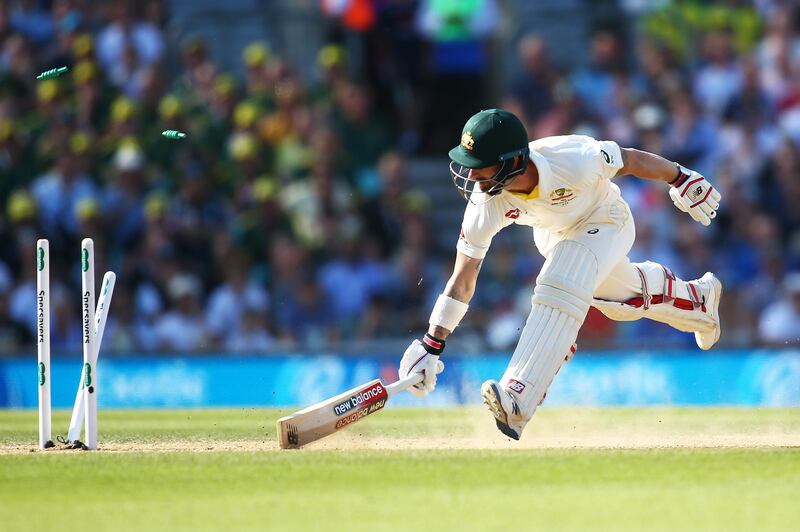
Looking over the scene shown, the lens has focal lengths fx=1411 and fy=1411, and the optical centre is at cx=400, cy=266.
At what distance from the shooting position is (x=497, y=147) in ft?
21.6

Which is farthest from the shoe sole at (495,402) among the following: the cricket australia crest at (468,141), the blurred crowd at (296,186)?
the blurred crowd at (296,186)

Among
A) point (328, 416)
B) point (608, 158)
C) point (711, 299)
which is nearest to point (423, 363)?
point (328, 416)

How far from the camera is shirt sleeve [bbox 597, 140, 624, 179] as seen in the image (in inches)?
269

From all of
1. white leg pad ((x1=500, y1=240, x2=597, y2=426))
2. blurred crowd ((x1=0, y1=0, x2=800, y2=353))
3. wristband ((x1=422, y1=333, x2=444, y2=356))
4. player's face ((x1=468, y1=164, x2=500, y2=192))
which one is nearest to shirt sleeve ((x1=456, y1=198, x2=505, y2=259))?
player's face ((x1=468, y1=164, x2=500, y2=192))

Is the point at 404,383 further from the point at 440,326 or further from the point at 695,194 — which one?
the point at 695,194

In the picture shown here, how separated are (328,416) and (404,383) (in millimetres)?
434

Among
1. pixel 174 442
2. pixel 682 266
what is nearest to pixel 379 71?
pixel 682 266

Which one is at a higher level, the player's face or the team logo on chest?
the player's face

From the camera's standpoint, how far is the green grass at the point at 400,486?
4766mm

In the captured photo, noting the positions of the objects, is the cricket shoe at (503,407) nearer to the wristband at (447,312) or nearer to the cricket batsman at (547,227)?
the cricket batsman at (547,227)

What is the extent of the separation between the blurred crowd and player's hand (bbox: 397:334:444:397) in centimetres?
433

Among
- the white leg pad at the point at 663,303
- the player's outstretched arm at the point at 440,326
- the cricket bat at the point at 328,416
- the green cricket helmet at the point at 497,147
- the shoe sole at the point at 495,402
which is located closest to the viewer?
the shoe sole at the point at 495,402

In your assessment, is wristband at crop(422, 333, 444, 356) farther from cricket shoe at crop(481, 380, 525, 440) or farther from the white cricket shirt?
cricket shoe at crop(481, 380, 525, 440)

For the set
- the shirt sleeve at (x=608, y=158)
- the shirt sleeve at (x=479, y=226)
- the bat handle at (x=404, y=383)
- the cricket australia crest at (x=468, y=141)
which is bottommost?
the bat handle at (x=404, y=383)
